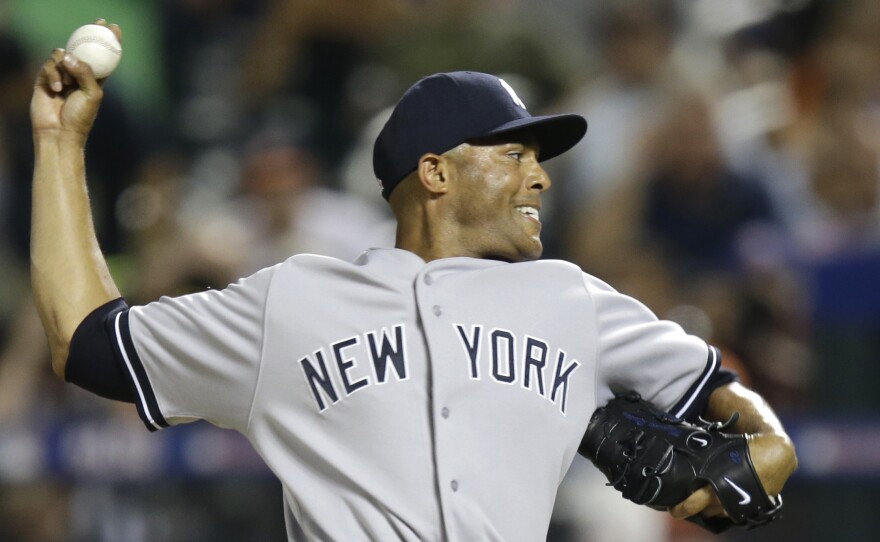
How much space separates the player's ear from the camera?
291 centimetres

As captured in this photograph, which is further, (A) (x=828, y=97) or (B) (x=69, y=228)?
(A) (x=828, y=97)

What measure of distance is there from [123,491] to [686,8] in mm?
3531

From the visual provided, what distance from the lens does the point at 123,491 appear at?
554 centimetres

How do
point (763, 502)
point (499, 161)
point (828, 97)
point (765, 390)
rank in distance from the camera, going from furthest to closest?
1. point (828, 97)
2. point (765, 390)
3. point (499, 161)
4. point (763, 502)

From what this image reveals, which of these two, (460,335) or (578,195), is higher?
(460,335)

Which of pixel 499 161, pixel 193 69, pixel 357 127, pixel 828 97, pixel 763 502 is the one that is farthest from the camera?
pixel 193 69

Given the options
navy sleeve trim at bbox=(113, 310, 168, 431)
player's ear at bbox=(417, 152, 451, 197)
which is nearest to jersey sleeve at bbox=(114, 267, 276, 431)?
navy sleeve trim at bbox=(113, 310, 168, 431)

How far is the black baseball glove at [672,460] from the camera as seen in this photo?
269 cm

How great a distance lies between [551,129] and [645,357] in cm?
53

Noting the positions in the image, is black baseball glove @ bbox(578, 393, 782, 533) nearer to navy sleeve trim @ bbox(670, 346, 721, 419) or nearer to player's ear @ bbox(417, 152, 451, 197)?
navy sleeve trim @ bbox(670, 346, 721, 419)

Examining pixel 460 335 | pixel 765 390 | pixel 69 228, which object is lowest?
pixel 765 390

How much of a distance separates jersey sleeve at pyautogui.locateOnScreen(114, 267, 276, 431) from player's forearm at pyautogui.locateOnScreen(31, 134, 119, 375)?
0.10 m

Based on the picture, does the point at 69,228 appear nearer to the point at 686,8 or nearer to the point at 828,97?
the point at 828,97

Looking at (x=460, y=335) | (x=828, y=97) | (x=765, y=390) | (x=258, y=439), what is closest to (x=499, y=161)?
(x=460, y=335)
